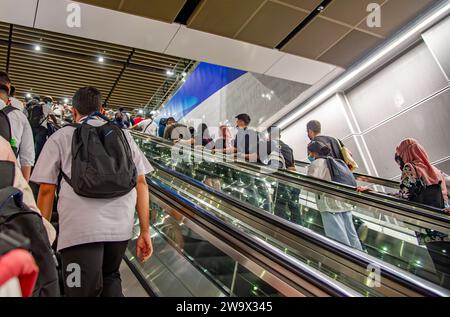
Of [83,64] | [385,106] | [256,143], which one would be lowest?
[256,143]

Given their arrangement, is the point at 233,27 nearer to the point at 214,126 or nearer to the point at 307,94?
the point at 307,94

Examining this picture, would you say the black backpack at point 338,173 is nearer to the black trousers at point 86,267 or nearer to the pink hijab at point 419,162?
the pink hijab at point 419,162

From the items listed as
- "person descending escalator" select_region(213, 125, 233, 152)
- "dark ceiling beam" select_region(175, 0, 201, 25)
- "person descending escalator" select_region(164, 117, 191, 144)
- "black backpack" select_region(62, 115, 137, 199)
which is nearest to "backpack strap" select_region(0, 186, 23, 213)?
"black backpack" select_region(62, 115, 137, 199)

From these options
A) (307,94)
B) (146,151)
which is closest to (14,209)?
(146,151)

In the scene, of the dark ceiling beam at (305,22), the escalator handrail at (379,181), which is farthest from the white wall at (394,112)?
the dark ceiling beam at (305,22)

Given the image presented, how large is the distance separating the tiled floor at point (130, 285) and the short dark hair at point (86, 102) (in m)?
1.21

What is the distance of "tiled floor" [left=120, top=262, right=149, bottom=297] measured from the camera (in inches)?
83.7

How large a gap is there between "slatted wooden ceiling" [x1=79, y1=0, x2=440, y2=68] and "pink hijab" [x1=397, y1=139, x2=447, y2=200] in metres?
3.61

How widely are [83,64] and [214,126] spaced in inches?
226

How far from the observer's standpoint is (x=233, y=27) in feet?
21.7

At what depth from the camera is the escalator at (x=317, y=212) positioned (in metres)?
2.70
